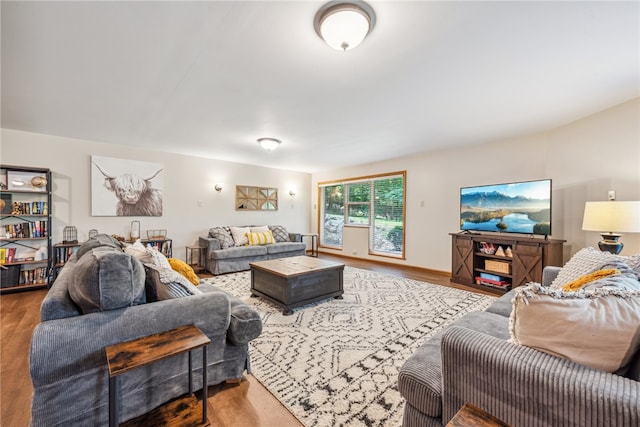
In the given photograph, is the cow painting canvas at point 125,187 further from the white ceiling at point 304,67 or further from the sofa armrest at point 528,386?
the sofa armrest at point 528,386

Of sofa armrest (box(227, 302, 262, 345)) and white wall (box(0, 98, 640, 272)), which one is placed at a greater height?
white wall (box(0, 98, 640, 272))

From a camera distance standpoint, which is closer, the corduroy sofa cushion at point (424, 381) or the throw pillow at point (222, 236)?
the corduroy sofa cushion at point (424, 381)

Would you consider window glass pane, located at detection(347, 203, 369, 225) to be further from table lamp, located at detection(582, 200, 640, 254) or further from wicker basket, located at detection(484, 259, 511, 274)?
table lamp, located at detection(582, 200, 640, 254)

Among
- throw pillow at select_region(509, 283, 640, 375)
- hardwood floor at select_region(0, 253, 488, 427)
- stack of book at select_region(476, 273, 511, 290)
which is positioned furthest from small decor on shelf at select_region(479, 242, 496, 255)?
hardwood floor at select_region(0, 253, 488, 427)

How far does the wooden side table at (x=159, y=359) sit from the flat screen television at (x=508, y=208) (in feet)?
Result: 13.8

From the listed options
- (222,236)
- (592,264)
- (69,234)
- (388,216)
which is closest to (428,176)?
(388,216)

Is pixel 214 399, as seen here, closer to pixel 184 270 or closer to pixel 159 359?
pixel 159 359

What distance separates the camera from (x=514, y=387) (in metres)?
0.86

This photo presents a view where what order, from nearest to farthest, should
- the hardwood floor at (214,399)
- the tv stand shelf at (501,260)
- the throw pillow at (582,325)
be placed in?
the throw pillow at (582,325)
the hardwood floor at (214,399)
the tv stand shelf at (501,260)

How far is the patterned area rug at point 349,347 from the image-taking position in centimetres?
158

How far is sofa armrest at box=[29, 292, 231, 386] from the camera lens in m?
1.16

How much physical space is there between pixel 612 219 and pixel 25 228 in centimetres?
715

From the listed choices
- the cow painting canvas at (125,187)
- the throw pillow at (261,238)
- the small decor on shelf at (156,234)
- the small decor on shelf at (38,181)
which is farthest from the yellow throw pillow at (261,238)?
the small decor on shelf at (38,181)

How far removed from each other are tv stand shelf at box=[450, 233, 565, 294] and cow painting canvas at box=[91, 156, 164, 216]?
5.40 m
